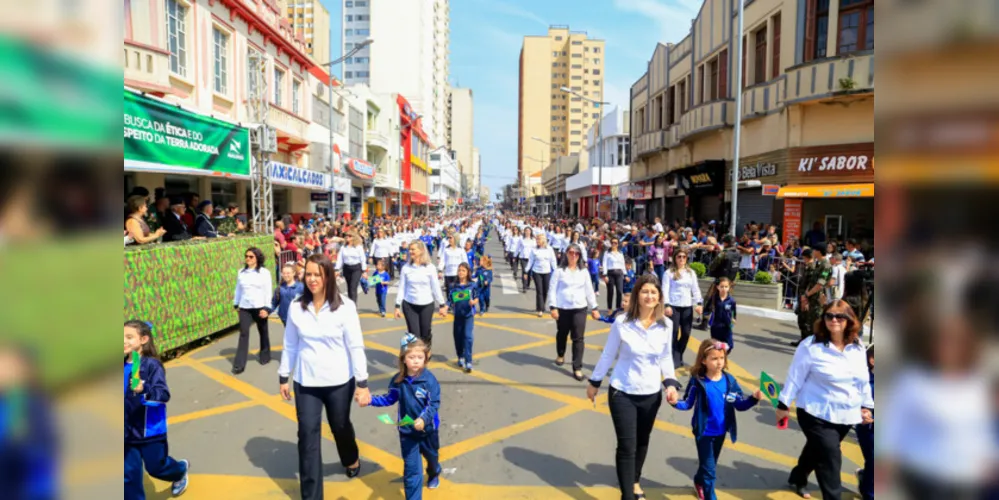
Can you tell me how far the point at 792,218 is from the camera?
17.1m

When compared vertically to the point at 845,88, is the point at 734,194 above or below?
below

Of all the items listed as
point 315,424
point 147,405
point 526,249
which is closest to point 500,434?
point 315,424

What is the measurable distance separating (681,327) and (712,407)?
3869 millimetres

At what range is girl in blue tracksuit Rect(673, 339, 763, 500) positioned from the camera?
4.16 meters

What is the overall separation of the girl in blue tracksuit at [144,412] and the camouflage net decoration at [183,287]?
3.32 meters

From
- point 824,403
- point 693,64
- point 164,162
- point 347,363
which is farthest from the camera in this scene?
point 693,64

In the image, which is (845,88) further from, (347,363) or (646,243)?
(347,363)

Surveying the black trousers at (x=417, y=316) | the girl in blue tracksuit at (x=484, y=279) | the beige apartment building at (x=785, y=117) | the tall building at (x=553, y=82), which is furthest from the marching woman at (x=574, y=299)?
the tall building at (x=553, y=82)

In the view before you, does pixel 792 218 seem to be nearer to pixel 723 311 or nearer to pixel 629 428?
pixel 723 311

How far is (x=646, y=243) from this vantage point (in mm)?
16250

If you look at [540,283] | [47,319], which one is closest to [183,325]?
[540,283]

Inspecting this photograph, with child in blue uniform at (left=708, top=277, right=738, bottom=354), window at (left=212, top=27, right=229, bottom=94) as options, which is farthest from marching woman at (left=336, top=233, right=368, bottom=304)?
window at (left=212, top=27, right=229, bottom=94)

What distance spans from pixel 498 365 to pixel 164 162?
22.8 ft

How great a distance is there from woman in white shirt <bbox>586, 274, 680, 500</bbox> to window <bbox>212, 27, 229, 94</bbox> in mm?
18163
